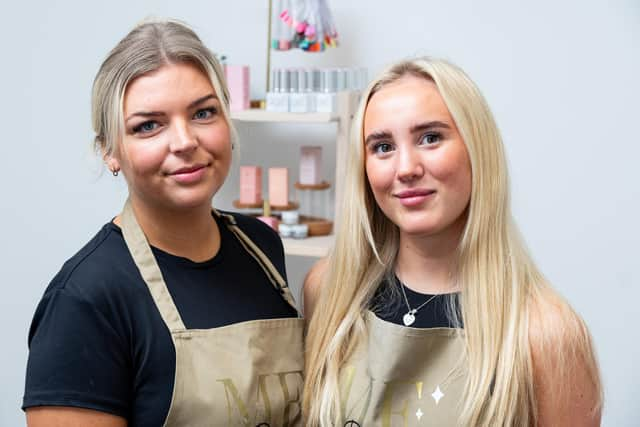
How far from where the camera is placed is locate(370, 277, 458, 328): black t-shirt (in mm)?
1485

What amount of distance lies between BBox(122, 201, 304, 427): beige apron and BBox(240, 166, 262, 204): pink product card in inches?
45.6

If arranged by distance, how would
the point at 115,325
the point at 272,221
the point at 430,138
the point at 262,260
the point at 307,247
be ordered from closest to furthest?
the point at 115,325 → the point at 430,138 → the point at 262,260 → the point at 307,247 → the point at 272,221

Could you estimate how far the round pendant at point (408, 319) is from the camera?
1502mm

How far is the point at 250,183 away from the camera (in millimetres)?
2691

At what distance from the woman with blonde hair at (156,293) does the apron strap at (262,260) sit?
116mm

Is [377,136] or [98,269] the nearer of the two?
[98,269]

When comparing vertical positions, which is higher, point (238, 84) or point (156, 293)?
point (238, 84)

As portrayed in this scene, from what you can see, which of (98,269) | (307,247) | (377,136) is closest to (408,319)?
(377,136)

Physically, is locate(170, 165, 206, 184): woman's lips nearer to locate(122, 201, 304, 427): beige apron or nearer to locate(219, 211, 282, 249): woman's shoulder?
locate(122, 201, 304, 427): beige apron

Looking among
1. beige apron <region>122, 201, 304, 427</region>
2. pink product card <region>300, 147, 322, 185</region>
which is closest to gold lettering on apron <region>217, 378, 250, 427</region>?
beige apron <region>122, 201, 304, 427</region>

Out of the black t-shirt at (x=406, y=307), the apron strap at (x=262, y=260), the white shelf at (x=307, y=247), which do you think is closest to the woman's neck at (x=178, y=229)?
the apron strap at (x=262, y=260)

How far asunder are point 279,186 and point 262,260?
3.44 ft

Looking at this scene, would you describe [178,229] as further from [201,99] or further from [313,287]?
[313,287]

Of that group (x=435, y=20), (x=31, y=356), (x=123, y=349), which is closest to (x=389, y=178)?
(x=123, y=349)
